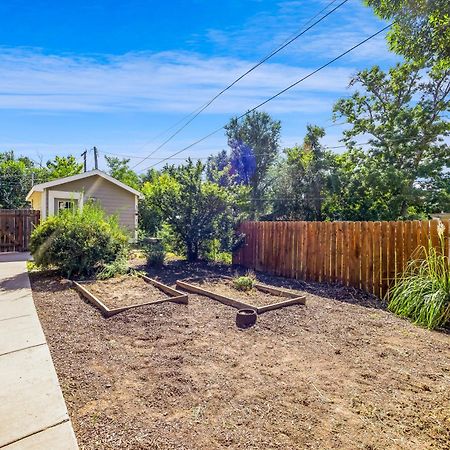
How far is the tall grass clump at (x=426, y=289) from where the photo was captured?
4.43 metres

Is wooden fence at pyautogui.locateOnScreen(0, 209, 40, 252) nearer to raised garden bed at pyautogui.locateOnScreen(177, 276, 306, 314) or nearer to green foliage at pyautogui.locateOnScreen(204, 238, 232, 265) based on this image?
green foliage at pyautogui.locateOnScreen(204, 238, 232, 265)

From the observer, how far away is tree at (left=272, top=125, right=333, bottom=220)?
17.5 meters

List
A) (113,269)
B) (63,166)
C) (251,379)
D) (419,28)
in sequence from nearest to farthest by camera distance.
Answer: (251,379)
(419,28)
(113,269)
(63,166)

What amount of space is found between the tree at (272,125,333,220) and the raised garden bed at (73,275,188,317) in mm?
12055

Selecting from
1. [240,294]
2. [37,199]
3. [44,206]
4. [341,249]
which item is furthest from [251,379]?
[37,199]

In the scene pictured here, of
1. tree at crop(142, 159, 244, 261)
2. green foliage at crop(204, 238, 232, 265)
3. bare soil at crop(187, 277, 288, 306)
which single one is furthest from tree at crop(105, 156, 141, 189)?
bare soil at crop(187, 277, 288, 306)

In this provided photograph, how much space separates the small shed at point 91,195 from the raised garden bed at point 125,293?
739 cm

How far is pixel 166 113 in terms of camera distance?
1892cm

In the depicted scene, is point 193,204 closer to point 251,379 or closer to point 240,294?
point 240,294

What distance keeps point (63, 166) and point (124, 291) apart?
30399 mm

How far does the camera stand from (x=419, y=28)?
462 centimetres

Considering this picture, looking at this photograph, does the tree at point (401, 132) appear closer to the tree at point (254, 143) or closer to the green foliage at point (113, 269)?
the tree at point (254, 143)

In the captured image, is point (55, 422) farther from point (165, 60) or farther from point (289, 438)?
point (165, 60)

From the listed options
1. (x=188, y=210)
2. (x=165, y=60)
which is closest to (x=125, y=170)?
(x=165, y=60)
